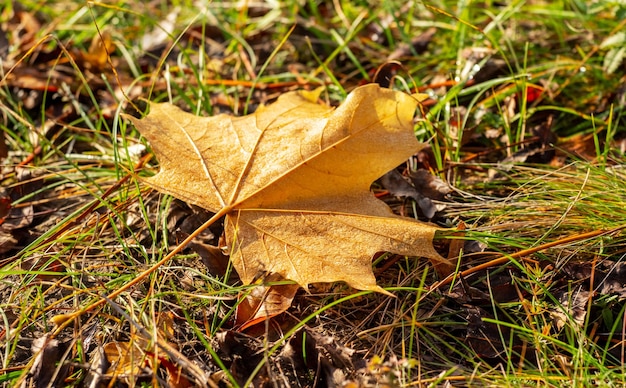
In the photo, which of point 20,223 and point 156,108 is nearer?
Answer: point 156,108

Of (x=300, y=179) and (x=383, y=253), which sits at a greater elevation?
(x=300, y=179)

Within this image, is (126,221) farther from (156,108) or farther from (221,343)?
(221,343)

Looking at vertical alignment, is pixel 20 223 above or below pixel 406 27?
below

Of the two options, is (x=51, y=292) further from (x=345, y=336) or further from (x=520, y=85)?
(x=520, y=85)

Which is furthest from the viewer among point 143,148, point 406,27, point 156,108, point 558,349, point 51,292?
point 406,27

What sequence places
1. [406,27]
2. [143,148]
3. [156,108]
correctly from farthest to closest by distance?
[406,27] < [143,148] < [156,108]

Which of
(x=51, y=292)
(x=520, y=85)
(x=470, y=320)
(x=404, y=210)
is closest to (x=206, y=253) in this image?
(x=51, y=292)

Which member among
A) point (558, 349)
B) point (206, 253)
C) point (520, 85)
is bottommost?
point (558, 349)
